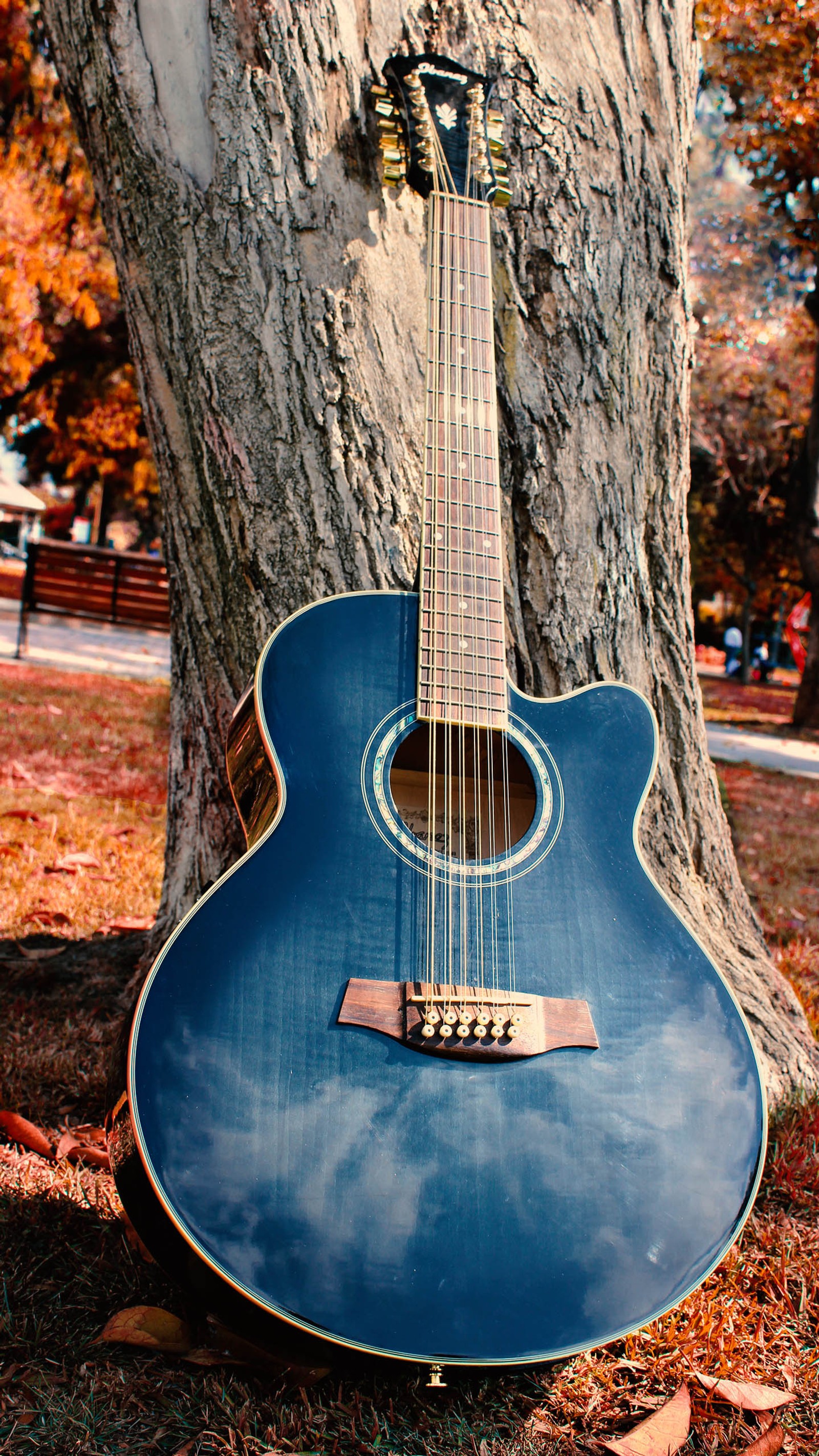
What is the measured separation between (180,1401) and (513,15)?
2.84 metres

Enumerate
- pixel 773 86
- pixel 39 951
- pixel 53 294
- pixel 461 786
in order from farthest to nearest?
1. pixel 53 294
2. pixel 773 86
3. pixel 39 951
4. pixel 461 786

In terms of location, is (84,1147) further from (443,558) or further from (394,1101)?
(443,558)

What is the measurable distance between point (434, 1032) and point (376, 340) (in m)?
1.50

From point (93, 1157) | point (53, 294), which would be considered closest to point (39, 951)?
point (93, 1157)

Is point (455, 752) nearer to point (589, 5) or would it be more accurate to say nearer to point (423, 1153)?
point (423, 1153)

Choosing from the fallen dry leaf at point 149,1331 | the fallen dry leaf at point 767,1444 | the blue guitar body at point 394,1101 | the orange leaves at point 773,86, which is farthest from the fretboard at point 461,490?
the orange leaves at point 773,86

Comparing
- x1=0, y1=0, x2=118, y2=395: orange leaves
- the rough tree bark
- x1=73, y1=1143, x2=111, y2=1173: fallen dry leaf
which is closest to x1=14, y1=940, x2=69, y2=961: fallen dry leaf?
the rough tree bark

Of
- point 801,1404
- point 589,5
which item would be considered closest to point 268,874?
point 801,1404

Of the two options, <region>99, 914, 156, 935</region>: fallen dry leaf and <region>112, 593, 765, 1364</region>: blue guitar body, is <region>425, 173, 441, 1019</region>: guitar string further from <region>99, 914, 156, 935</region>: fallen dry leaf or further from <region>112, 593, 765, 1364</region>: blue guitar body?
<region>99, 914, 156, 935</region>: fallen dry leaf

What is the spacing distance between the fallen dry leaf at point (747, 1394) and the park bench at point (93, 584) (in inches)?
367

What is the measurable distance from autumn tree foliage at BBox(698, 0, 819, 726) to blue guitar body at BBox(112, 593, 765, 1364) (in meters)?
6.32

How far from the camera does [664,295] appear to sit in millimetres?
2414

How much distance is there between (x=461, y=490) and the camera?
6.21ft

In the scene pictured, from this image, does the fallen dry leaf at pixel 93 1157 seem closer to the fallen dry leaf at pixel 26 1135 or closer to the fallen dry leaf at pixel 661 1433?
the fallen dry leaf at pixel 26 1135
